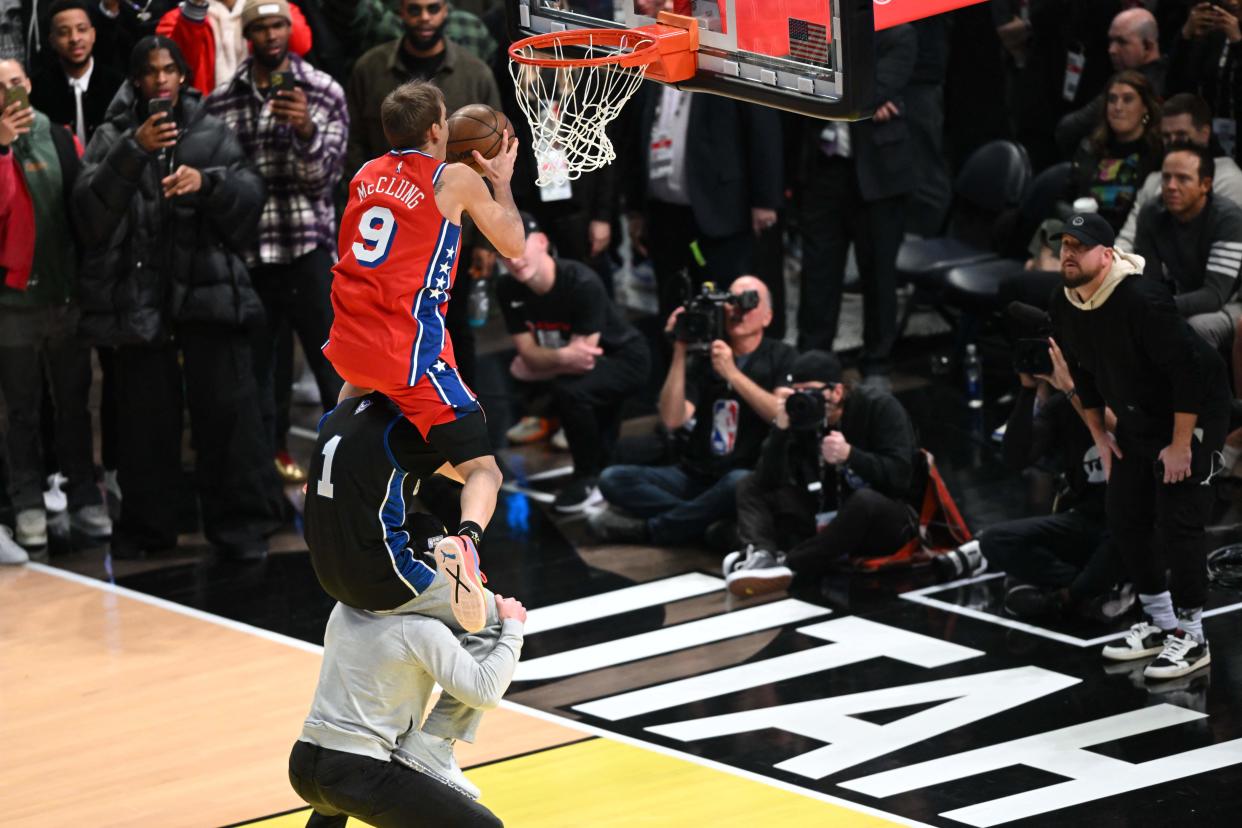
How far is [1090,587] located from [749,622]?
58.0 inches

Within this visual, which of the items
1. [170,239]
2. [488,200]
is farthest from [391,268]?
[170,239]

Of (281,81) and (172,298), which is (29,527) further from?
(281,81)

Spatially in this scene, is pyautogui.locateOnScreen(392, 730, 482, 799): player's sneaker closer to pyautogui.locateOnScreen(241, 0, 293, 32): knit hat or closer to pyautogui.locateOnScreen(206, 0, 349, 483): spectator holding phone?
pyautogui.locateOnScreen(206, 0, 349, 483): spectator holding phone

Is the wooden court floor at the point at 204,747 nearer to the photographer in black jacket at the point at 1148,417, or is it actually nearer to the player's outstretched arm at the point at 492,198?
the photographer in black jacket at the point at 1148,417

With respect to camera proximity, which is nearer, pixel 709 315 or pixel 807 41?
pixel 807 41

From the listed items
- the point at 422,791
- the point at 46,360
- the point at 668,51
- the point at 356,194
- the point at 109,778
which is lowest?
the point at 109,778

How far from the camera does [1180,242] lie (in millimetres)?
9609

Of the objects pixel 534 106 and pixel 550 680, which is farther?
pixel 534 106

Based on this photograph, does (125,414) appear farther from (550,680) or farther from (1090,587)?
(1090,587)

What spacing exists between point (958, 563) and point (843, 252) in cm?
309

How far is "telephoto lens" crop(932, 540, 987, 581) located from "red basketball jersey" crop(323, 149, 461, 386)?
3.67 m

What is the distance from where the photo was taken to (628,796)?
22.5ft

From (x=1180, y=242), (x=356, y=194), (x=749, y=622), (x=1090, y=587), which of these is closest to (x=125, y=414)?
(x=749, y=622)

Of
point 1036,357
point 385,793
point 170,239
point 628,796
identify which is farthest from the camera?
point 170,239
